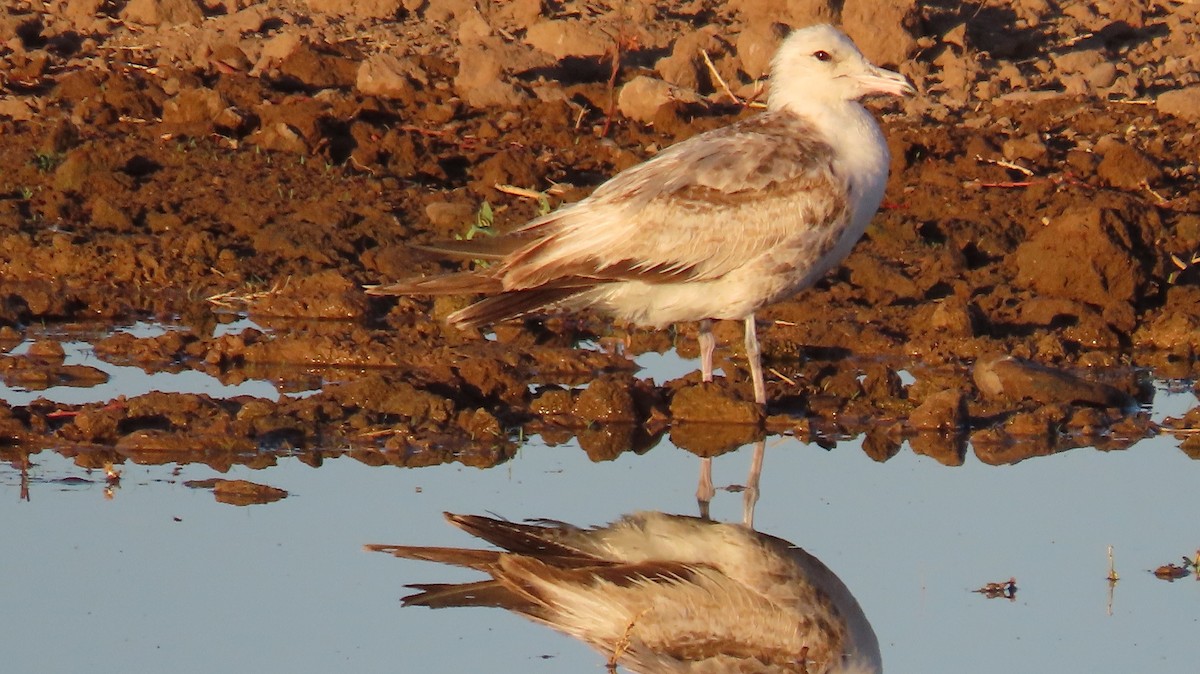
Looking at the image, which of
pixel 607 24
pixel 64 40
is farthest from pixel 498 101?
pixel 64 40

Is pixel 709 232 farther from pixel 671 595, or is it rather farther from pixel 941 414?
pixel 671 595

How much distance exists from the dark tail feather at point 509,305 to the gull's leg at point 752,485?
1.01 m

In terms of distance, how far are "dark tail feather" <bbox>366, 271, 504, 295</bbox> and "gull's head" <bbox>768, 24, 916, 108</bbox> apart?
1540mm

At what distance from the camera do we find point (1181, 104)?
553 inches

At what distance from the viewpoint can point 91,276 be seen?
450 inches

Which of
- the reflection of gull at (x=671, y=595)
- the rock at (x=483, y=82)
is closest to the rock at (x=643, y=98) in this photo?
the rock at (x=483, y=82)

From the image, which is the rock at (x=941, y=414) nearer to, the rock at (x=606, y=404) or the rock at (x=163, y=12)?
the rock at (x=606, y=404)

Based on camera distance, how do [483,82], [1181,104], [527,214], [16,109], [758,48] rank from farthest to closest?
[758,48]
[483,82]
[1181,104]
[16,109]
[527,214]

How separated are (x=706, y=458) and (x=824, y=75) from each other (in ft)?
5.97

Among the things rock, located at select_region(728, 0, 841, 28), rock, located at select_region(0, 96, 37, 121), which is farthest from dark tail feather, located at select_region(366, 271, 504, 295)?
rock, located at select_region(728, 0, 841, 28)

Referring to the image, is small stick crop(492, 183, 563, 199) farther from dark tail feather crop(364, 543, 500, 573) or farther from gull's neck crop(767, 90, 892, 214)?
dark tail feather crop(364, 543, 500, 573)

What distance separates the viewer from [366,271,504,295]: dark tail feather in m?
9.43

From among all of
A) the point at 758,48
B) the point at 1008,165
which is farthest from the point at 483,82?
the point at 1008,165

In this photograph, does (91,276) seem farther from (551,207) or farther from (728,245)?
(728,245)
